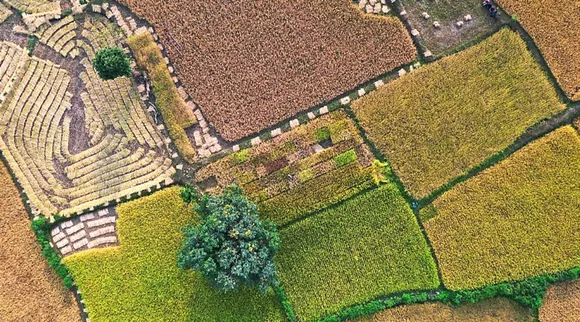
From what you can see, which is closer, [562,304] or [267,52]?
[562,304]

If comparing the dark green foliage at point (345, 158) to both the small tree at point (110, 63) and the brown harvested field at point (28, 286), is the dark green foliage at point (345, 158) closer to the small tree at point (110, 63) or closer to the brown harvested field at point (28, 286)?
the small tree at point (110, 63)

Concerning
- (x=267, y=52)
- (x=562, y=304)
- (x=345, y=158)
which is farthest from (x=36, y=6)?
(x=562, y=304)

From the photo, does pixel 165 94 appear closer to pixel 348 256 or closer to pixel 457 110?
Result: pixel 348 256

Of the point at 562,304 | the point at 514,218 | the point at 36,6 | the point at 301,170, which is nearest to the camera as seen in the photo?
the point at 562,304

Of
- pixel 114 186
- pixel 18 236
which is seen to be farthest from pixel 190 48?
pixel 18 236

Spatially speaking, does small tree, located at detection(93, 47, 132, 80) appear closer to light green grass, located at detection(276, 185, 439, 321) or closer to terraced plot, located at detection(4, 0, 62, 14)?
terraced plot, located at detection(4, 0, 62, 14)

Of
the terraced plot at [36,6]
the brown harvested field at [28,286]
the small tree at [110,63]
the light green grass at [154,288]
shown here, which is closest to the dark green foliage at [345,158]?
the light green grass at [154,288]

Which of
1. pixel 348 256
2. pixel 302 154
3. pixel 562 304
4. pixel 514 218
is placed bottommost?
pixel 562 304
